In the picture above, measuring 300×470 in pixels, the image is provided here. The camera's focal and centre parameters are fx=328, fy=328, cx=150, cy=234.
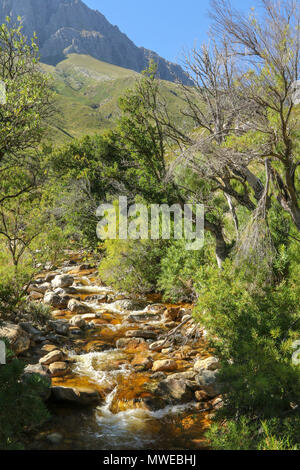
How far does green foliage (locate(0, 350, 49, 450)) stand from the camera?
4.97 metres

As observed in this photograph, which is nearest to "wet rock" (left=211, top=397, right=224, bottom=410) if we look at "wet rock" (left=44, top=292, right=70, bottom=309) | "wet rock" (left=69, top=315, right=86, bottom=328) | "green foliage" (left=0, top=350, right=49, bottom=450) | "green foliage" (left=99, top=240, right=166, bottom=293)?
"green foliage" (left=0, top=350, right=49, bottom=450)

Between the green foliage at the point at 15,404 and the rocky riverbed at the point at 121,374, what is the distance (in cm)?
95

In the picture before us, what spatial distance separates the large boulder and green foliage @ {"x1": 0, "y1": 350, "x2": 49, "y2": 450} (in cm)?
436

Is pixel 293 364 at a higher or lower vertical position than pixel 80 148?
lower

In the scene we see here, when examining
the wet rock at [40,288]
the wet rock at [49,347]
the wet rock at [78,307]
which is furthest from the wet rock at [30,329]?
the wet rock at [40,288]

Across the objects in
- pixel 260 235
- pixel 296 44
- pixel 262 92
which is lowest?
pixel 260 235

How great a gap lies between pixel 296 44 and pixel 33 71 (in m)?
7.10

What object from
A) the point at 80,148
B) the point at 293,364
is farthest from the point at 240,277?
the point at 80,148

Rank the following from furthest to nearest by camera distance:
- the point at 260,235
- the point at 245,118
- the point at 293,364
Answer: the point at 245,118 < the point at 260,235 < the point at 293,364

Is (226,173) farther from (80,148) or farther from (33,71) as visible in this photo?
(80,148)

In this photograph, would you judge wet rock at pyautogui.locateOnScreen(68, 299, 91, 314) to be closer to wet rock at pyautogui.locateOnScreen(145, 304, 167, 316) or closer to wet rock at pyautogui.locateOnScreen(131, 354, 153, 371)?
wet rock at pyautogui.locateOnScreen(145, 304, 167, 316)

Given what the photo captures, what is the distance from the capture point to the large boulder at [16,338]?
30.9ft

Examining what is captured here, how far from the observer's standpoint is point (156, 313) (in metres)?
14.2

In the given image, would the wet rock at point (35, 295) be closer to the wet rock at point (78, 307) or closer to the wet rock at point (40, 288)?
the wet rock at point (40, 288)
